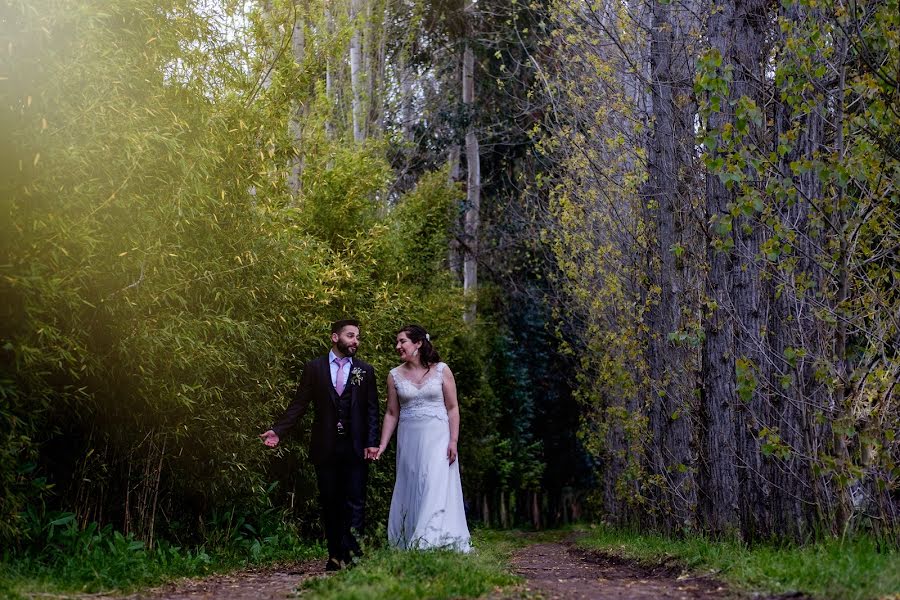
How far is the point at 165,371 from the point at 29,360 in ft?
5.31

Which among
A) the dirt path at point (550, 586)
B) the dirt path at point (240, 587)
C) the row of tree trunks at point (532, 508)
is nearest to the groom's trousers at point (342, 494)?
the dirt path at point (240, 587)

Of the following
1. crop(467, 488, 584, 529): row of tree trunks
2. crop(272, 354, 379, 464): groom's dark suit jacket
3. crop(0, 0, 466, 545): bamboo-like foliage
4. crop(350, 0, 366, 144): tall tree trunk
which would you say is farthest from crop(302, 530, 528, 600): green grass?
crop(467, 488, 584, 529): row of tree trunks

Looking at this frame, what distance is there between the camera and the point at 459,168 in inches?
1126

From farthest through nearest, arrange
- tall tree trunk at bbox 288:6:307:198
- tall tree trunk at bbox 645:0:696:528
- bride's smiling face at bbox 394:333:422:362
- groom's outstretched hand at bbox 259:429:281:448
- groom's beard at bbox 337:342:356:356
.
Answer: tall tree trunk at bbox 288:6:307:198, tall tree trunk at bbox 645:0:696:528, bride's smiling face at bbox 394:333:422:362, groom's beard at bbox 337:342:356:356, groom's outstretched hand at bbox 259:429:281:448

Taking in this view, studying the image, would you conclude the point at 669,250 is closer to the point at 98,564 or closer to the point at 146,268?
the point at 146,268

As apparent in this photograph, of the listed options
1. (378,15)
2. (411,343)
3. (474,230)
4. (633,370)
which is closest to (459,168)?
(474,230)

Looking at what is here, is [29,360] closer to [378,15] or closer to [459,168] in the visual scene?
[378,15]

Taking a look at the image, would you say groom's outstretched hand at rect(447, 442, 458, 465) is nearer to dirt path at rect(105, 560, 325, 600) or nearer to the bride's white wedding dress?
the bride's white wedding dress

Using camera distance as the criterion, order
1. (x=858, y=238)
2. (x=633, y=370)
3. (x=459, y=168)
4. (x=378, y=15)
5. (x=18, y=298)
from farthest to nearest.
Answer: (x=459, y=168) < (x=378, y=15) < (x=633, y=370) < (x=858, y=238) < (x=18, y=298)

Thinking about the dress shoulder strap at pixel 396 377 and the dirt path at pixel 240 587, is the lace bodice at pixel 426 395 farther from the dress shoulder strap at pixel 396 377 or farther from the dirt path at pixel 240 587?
the dirt path at pixel 240 587

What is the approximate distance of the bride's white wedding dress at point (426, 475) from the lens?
8.19 metres

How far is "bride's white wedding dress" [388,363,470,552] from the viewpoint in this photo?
8.19 m

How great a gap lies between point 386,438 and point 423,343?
80 cm

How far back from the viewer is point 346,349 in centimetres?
788
